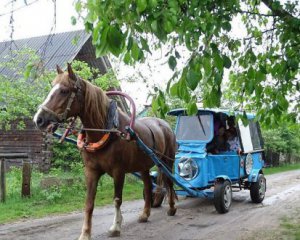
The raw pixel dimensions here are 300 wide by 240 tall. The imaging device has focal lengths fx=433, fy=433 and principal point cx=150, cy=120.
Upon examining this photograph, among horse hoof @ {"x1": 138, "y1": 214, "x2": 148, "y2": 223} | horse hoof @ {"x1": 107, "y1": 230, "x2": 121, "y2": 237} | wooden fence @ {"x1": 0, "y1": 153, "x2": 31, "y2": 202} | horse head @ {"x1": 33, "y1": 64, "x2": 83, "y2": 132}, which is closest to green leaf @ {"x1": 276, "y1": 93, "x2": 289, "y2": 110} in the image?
horse head @ {"x1": 33, "y1": 64, "x2": 83, "y2": 132}

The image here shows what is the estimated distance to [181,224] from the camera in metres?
7.41

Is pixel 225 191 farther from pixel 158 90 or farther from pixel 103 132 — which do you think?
pixel 158 90

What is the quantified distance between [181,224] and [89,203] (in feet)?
7.11

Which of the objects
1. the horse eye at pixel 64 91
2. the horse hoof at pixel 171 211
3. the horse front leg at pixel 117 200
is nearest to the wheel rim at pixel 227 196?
the horse hoof at pixel 171 211

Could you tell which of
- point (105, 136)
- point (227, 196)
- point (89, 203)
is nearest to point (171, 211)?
point (227, 196)

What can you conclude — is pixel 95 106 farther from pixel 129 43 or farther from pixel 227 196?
pixel 227 196

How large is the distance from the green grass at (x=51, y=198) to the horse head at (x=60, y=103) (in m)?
3.15

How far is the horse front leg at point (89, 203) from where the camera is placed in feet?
18.9

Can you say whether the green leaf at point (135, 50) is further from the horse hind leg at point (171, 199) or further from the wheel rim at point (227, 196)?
the wheel rim at point (227, 196)

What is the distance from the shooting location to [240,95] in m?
5.93

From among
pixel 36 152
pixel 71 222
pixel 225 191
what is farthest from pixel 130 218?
pixel 36 152

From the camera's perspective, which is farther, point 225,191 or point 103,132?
point 225,191

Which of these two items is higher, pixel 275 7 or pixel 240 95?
pixel 275 7

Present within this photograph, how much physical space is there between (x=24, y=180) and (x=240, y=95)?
555 cm
